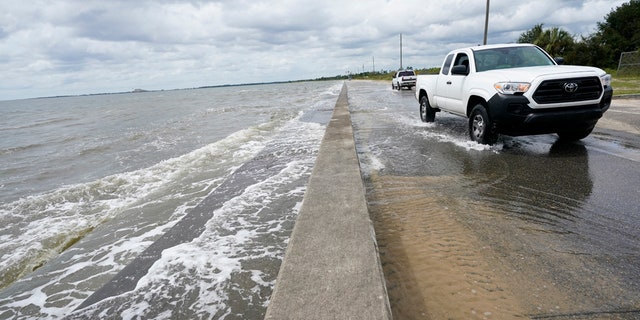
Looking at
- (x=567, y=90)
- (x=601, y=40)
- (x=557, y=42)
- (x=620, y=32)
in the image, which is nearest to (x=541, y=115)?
(x=567, y=90)

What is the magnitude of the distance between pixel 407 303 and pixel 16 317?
3.18 meters

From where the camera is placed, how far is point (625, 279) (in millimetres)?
2508

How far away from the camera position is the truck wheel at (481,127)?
6543 mm

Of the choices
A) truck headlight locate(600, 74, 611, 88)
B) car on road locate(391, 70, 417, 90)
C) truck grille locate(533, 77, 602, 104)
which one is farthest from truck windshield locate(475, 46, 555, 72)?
car on road locate(391, 70, 417, 90)

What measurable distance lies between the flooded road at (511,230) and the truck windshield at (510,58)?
170 cm

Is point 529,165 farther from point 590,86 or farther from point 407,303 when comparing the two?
point 407,303

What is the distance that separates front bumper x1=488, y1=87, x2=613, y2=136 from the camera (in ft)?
18.9

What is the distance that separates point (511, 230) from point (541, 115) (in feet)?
10.8

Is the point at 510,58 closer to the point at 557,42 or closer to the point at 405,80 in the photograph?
the point at 405,80

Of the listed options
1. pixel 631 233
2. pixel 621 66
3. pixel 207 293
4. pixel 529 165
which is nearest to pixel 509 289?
pixel 631 233

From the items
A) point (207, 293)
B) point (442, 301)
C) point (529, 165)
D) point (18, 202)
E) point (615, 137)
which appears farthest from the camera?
point (615, 137)

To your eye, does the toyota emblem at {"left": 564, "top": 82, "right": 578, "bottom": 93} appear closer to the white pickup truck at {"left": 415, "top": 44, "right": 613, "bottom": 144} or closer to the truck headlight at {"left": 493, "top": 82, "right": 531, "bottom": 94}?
the white pickup truck at {"left": 415, "top": 44, "right": 613, "bottom": 144}

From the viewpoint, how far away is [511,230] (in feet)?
11.1

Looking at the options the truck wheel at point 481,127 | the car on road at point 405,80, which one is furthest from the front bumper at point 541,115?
the car on road at point 405,80
